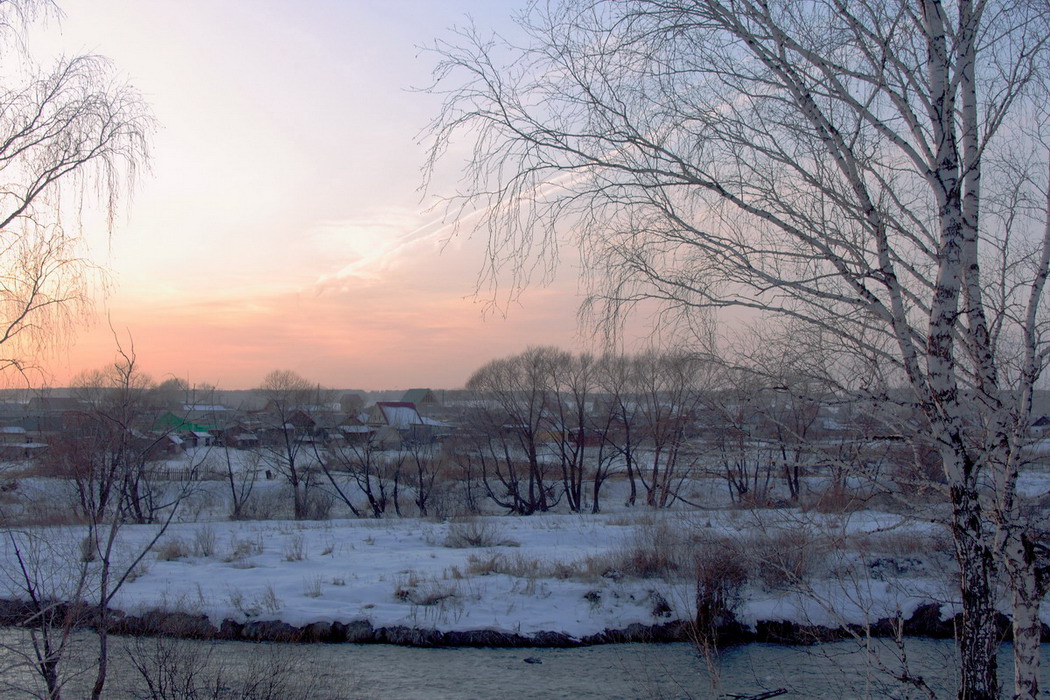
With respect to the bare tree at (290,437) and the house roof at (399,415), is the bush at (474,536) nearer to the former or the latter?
the bare tree at (290,437)

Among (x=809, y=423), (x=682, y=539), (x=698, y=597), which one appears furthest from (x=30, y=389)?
(x=682, y=539)

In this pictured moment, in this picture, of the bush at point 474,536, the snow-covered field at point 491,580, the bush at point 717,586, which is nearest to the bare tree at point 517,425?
the bush at point 474,536

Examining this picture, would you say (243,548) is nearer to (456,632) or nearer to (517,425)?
(456,632)

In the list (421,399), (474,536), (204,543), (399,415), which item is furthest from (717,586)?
(421,399)

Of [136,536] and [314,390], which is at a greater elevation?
[314,390]

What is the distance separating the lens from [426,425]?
1806 inches

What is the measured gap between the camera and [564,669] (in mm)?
12039

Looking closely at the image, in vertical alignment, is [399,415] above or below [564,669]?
above

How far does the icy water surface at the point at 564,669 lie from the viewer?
10.1 meters

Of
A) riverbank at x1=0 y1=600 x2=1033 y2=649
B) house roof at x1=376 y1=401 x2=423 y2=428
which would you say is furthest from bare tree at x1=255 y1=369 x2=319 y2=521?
riverbank at x1=0 y1=600 x2=1033 y2=649

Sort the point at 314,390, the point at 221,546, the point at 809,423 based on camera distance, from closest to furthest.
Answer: the point at 809,423, the point at 221,546, the point at 314,390

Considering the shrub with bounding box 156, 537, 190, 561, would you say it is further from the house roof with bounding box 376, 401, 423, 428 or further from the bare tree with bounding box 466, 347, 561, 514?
the house roof with bounding box 376, 401, 423, 428

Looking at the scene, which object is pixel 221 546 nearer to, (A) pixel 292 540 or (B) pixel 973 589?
(A) pixel 292 540

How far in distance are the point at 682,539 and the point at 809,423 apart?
12957 mm
